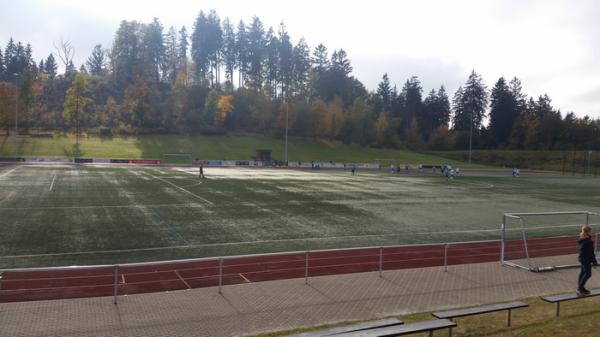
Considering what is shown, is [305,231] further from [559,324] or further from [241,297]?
[559,324]

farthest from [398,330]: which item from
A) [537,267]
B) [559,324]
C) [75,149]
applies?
[75,149]

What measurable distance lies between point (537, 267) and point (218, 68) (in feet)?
431

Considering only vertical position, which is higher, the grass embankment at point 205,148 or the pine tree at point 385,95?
the pine tree at point 385,95

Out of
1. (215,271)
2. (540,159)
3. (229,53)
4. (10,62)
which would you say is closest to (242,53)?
(229,53)

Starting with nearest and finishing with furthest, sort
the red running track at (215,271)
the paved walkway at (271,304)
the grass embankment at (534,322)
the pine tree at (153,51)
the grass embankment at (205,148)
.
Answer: the grass embankment at (534,322), the paved walkway at (271,304), the red running track at (215,271), the grass embankment at (205,148), the pine tree at (153,51)

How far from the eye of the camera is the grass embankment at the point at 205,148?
74.8m

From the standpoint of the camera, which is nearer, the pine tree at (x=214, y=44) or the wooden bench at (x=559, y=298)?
the wooden bench at (x=559, y=298)

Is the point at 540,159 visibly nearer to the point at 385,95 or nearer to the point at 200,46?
the point at 385,95

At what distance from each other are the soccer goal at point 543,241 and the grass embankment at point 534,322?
13.8ft

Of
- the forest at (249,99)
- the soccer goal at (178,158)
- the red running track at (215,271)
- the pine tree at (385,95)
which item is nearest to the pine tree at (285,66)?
the forest at (249,99)

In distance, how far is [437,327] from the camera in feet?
25.4

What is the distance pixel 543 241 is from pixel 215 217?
50.3 feet

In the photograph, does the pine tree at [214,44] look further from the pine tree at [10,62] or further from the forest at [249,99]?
the pine tree at [10,62]

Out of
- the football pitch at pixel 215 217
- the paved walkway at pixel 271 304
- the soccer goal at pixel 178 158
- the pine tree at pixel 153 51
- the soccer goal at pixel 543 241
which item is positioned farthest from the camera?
the pine tree at pixel 153 51
